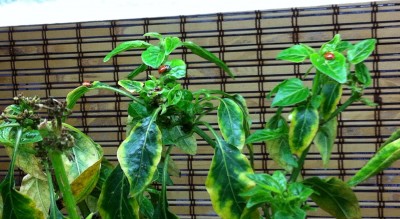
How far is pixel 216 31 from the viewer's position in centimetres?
122

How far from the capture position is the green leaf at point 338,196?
35.5 inches

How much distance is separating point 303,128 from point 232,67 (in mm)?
421

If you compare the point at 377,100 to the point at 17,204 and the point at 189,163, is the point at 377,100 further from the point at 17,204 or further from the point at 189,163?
the point at 17,204

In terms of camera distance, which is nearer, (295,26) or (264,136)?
(264,136)

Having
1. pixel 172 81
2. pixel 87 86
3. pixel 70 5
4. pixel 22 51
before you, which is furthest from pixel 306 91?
pixel 22 51

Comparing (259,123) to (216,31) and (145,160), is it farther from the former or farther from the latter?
(145,160)

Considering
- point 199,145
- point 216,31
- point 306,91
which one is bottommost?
point 199,145

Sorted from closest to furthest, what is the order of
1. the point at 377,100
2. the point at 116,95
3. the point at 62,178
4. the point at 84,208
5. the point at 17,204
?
the point at 62,178
the point at 17,204
the point at 84,208
the point at 377,100
the point at 116,95

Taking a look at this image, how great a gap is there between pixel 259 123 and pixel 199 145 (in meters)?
0.14

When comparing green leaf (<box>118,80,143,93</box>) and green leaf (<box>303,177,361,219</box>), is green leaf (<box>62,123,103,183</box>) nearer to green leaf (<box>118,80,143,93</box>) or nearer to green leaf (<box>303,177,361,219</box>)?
green leaf (<box>118,80,143,93</box>)

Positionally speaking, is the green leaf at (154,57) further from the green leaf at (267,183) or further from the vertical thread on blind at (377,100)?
the vertical thread on blind at (377,100)

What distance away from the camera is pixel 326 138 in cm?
98

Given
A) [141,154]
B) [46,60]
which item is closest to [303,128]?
[141,154]

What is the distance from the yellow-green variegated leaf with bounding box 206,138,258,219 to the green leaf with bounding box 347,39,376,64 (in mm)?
214
